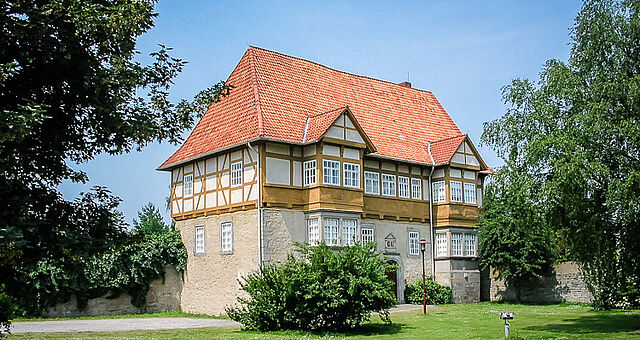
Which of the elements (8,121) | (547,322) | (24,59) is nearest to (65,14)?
(24,59)

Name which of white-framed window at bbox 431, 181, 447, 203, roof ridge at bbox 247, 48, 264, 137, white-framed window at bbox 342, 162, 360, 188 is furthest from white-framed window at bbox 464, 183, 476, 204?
roof ridge at bbox 247, 48, 264, 137

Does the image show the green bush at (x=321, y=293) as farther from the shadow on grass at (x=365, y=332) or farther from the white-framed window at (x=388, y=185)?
the white-framed window at (x=388, y=185)

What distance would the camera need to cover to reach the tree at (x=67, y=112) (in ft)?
36.0

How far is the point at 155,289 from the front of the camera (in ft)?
95.6

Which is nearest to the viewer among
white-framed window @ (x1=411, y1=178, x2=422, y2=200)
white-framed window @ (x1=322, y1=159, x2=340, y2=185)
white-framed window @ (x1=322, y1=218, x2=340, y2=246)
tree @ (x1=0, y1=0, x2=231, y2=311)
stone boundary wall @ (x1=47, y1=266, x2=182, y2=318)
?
tree @ (x1=0, y1=0, x2=231, y2=311)

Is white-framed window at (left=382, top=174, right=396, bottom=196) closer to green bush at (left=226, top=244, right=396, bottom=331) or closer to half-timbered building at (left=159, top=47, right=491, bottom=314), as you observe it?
half-timbered building at (left=159, top=47, right=491, bottom=314)

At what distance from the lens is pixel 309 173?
25.9 meters

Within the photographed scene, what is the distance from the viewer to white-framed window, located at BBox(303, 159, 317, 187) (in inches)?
1012

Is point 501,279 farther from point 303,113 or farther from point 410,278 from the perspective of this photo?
point 303,113

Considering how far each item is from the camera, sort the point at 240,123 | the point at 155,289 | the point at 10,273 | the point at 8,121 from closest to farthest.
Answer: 1. the point at 8,121
2. the point at 10,273
3. the point at 240,123
4. the point at 155,289

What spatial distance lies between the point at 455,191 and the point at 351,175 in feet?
22.2

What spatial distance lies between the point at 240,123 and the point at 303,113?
2771mm

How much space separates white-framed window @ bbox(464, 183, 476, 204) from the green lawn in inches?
292

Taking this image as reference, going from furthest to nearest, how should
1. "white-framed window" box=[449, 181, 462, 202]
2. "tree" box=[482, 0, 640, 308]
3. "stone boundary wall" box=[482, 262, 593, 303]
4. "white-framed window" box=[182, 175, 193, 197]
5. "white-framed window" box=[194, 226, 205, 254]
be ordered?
"white-framed window" box=[449, 181, 462, 202]
"stone boundary wall" box=[482, 262, 593, 303]
"white-framed window" box=[182, 175, 193, 197]
"white-framed window" box=[194, 226, 205, 254]
"tree" box=[482, 0, 640, 308]
